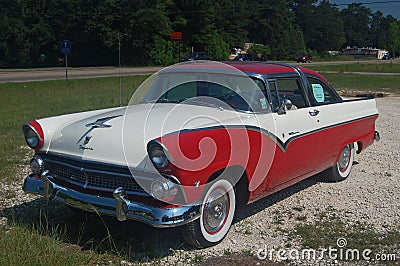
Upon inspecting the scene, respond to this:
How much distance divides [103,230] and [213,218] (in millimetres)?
1133

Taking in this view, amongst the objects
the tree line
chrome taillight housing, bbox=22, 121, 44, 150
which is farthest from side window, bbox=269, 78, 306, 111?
the tree line

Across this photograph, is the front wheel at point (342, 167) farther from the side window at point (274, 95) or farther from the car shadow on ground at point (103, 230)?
the side window at point (274, 95)

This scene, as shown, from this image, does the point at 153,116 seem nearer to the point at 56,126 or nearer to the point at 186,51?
the point at 56,126

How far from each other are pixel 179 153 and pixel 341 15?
155m

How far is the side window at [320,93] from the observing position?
5.74 m

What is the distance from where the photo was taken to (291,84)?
18.3ft

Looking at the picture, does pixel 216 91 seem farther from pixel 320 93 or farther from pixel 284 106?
pixel 320 93

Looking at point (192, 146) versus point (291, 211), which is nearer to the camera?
point (192, 146)

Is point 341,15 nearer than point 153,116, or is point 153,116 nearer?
point 153,116

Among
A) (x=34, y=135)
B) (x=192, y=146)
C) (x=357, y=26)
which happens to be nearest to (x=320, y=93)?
(x=192, y=146)

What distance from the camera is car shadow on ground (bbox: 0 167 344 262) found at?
166 inches

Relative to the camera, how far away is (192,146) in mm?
3877

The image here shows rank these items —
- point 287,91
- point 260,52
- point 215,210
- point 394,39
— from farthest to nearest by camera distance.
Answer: point 394,39 < point 260,52 < point 287,91 < point 215,210

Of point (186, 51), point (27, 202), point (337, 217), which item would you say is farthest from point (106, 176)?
point (186, 51)
